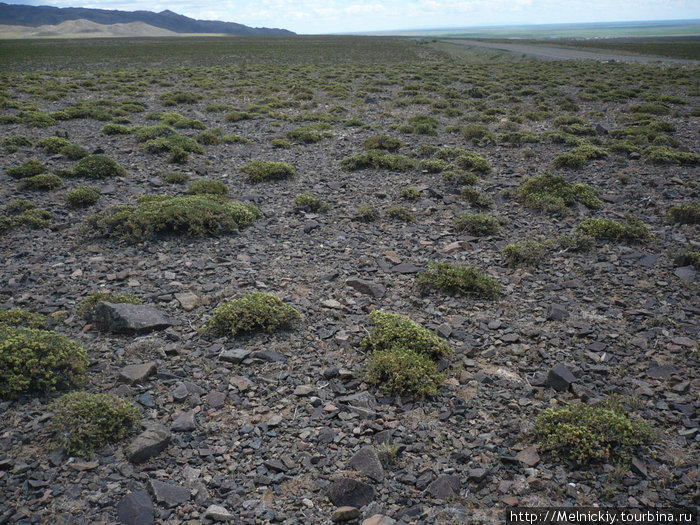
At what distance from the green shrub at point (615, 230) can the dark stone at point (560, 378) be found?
18.3 ft

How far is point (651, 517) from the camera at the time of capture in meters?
4.51

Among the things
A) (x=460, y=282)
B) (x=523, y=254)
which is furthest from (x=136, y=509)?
(x=523, y=254)

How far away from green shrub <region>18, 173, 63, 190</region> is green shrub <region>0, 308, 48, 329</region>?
763 centimetres

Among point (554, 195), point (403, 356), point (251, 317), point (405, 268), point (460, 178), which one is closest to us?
point (403, 356)

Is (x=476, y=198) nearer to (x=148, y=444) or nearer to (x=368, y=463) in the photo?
(x=368, y=463)

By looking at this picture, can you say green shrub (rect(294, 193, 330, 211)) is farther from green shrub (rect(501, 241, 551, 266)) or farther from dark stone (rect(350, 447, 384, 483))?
dark stone (rect(350, 447, 384, 483))

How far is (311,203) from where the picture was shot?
523 inches

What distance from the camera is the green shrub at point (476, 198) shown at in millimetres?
13391

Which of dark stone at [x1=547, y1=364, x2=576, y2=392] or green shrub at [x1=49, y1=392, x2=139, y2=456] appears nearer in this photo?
green shrub at [x1=49, y1=392, x2=139, y2=456]

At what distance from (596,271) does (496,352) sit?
379 cm

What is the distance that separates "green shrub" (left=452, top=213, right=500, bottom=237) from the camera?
11711mm

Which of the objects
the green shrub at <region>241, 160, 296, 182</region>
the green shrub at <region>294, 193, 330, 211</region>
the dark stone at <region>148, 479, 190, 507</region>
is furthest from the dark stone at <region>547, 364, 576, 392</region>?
the green shrub at <region>241, 160, 296, 182</region>

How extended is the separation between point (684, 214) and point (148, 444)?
41.7 ft

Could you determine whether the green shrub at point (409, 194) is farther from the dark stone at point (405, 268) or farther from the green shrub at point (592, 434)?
the green shrub at point (592, 434)
